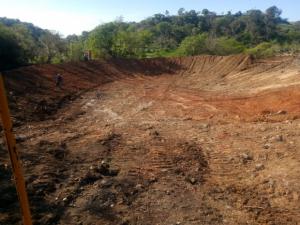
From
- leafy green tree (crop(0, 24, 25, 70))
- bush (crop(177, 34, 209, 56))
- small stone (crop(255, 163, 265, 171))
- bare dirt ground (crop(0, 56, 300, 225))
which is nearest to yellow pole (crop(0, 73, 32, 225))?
bare dirt ground (crop(0, 56, 300, 225))

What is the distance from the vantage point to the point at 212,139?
1144cm

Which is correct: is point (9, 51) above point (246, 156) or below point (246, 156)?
above

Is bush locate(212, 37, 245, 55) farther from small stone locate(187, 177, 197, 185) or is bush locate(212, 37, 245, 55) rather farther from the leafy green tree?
small stone locate(187, 177, 197, 185)

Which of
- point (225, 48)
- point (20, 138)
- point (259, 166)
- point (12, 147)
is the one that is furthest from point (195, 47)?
point (12, 147)

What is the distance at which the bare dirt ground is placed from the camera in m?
7.01

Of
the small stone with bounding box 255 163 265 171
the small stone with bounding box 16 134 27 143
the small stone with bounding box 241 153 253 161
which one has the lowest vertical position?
the small stone with bounding box 16 134 27 143

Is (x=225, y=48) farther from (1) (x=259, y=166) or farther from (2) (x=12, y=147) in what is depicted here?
(2) (x=12, y=147)

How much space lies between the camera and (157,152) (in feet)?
33.3

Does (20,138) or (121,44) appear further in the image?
(121,44)

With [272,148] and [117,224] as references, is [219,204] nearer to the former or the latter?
[117,224]

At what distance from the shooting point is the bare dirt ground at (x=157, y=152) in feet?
23.0

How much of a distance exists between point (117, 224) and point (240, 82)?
1720 cm

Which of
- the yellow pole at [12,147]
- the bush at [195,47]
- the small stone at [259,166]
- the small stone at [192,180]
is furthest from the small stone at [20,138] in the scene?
the bush at [195,47]

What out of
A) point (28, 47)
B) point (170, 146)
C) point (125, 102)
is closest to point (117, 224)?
point (170, 146)
